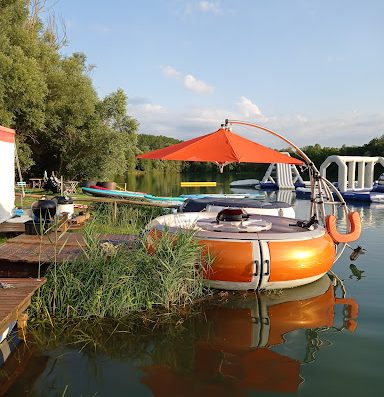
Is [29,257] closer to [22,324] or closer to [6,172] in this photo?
[22,324]

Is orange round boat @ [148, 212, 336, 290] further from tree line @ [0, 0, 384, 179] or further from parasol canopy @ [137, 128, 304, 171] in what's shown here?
tree line @ [0, 0, 384, 179]

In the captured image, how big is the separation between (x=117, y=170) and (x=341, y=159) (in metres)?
13.2

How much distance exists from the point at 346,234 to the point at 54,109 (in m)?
18.0

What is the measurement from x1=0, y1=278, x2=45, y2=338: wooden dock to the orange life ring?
15.4ft

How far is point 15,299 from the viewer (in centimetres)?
401

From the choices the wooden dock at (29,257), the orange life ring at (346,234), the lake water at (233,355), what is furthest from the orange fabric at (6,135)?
the orange life ring at (346,234)

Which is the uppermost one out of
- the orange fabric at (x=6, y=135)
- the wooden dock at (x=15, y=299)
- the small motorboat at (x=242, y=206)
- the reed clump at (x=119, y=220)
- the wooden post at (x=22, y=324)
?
the orange fabric at (x=6, y=135)

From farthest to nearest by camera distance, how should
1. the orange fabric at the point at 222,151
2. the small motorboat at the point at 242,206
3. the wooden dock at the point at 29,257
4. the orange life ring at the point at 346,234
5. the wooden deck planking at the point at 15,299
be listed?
the small motorboat at the point at 242,206 → the orange life ring at the point at 346,234 → the orange fabric at the point at 222,151 → the wooden dock at the point at 29,257 → the wooden deck planking at the point at 15,299

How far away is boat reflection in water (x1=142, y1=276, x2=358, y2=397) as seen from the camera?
3693 millimetres

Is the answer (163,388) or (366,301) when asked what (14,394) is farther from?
(366,301)

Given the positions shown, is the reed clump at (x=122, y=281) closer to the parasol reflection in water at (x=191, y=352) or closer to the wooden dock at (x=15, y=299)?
the parasol reflection in water at (x=191, y=352)

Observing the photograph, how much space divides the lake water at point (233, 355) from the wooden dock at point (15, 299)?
17.1 inches

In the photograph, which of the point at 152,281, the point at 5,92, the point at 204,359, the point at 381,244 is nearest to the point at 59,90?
the point at 5,92

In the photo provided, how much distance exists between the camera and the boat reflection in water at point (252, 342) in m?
3.69
